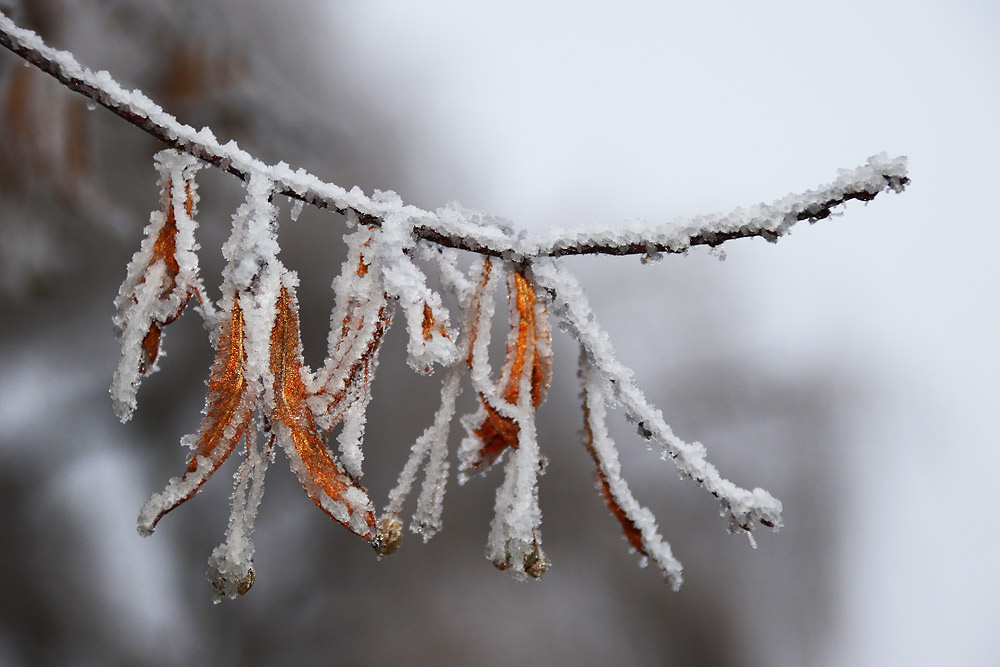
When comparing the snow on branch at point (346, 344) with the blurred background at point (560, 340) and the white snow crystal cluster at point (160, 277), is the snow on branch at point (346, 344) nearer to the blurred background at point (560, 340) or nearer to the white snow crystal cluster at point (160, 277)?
the white snow crystal cluster at point (160, 277)

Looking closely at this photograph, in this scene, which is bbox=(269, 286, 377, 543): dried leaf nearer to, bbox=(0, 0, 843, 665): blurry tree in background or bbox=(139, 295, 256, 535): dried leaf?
bbox=(139, 295, 256, 535): dried leaf

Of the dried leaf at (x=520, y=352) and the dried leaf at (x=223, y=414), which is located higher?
the dried leaf at (x=520, y=352)

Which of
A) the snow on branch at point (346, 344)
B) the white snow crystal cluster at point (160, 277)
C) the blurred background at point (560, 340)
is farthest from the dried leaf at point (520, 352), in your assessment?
the blurred background at point (560, 340)

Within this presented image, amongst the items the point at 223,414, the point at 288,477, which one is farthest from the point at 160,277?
the point at 288,477

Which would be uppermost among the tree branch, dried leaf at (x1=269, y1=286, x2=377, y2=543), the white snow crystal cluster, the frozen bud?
the tree branch

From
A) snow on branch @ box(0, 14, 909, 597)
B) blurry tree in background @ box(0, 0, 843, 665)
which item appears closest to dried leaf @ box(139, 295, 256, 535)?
snow on branch @ box(0, 14, 909, 597)

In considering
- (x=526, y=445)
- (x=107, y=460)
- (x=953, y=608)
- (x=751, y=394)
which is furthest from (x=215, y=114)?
(x=953, y=608)
